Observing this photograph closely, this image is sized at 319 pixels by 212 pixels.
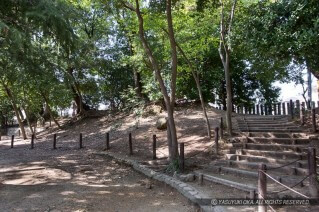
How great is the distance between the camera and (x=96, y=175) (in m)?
8.98

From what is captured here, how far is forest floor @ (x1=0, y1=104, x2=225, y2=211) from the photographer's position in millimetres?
6129

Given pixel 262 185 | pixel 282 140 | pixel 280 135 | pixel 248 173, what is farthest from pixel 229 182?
pixel 280 135

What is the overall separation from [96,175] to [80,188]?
1647 mm

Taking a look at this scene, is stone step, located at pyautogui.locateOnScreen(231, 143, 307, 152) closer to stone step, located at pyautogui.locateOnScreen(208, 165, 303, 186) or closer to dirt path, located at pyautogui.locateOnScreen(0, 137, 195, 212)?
stone step, located at pyautogui.locateOnScreen(208, 165, 303, 186)

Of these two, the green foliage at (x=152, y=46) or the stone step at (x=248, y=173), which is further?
the green foliage at (x=152, y=46)

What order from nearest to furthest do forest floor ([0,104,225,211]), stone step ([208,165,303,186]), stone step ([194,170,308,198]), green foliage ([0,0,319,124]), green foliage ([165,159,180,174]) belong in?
1. stone step ([194,170,308,198])
2. stone step ([208,165,303,186])
3. forest floor ([0,104,225,211])
4. green foliage ([0,0,319,124])
5. green foliage ([165,159,180,174])

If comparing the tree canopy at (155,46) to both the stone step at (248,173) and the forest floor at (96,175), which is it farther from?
the stone step at (248,173)

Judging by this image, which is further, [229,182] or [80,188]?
[80,188]

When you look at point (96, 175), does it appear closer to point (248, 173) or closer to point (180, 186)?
point (180, 186)

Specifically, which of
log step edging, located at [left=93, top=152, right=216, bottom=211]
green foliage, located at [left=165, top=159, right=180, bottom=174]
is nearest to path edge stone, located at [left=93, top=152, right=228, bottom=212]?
log step edging, located at [left=93, top=152, right=216, bottom=211]

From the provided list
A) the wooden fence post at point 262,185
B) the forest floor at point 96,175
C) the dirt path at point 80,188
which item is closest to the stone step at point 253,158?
the forest floor at point 96,175

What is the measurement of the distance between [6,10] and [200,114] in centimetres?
1101

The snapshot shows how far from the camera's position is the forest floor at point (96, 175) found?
6.13 meters

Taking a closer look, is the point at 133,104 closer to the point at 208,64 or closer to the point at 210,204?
the point at 208,64
